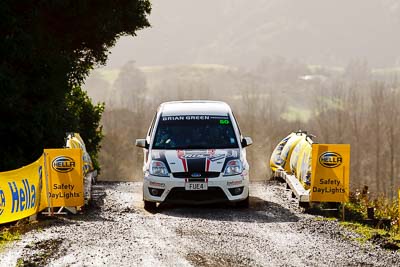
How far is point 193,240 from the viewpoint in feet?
36.9

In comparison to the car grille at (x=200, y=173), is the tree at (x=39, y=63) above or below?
above

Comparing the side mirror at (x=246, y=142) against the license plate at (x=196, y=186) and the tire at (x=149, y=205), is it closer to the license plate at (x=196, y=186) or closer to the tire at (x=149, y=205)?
the license plate at (x=196, y=186)

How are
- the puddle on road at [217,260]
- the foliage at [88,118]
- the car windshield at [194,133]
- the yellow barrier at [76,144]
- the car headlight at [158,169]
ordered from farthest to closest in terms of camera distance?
the foliage at [88,118], the yellow barrier at [76,144], the car windshield at [194,133], the car headlight at [158,169], the puddle on road at [217,260]

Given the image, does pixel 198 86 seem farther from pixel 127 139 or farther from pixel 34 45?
pixel 34 45

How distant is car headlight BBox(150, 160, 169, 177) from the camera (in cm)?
1534

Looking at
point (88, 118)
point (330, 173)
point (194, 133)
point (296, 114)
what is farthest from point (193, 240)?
point (296, 114)

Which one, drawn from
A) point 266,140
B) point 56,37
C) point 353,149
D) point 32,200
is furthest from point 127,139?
point 32,200

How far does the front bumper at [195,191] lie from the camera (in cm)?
1516

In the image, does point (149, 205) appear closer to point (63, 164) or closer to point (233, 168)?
point (233, 168)

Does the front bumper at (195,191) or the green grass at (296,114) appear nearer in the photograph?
the front bumper at (195,191)

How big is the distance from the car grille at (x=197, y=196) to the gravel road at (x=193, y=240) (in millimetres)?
202

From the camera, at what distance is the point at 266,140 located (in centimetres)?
11894

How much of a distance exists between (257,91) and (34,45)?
484ft

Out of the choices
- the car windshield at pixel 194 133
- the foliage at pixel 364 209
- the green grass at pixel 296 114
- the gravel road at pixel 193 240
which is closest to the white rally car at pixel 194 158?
the car windshield at pixel 194 133
